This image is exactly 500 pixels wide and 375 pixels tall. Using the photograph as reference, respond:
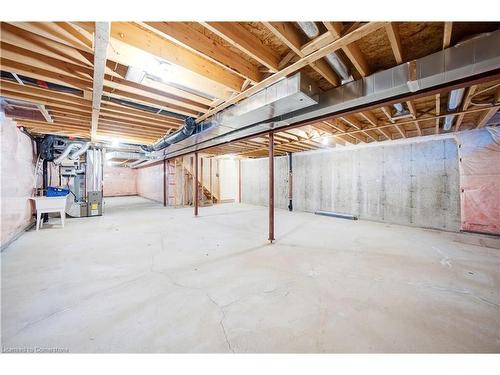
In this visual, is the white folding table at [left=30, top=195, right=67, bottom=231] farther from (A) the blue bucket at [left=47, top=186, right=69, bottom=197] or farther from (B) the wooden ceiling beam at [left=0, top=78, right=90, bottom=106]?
(B) the wooden ceiling beam at [left=0, top=78, right=90, bottom=106]

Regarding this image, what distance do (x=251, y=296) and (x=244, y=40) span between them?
2278 mm

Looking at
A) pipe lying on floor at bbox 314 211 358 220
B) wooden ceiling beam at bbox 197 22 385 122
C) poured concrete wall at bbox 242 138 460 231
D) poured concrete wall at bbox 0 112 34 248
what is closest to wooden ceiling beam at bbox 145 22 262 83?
wooden ceiling beam at bbox 197 22 385 122

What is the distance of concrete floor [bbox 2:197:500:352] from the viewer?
51.1 inches

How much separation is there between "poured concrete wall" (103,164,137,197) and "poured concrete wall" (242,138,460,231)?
11.8 metres

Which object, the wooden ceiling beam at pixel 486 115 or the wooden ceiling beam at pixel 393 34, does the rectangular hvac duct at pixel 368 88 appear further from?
the wooden ceiling beam at pixel 486 115

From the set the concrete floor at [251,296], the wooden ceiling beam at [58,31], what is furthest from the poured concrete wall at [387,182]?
→ the wooden ceiling beam at [58,31]

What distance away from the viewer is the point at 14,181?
3.49 metres

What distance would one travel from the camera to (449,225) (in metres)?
4.24

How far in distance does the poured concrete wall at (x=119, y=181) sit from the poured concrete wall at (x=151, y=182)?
1.49ft

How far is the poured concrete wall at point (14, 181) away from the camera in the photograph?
310 cm

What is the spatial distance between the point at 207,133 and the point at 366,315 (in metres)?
3.48

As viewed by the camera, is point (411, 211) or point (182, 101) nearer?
point (182, 101)
